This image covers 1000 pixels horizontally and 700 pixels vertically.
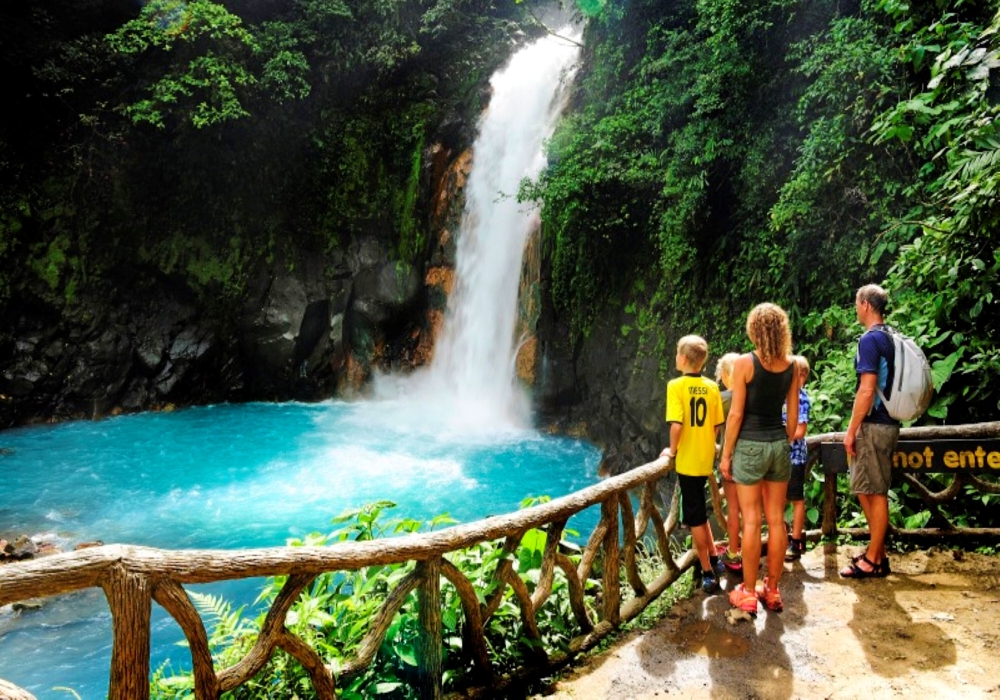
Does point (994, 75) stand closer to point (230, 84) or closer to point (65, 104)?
point (230, 84)

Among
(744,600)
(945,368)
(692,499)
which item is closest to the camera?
(744,600)

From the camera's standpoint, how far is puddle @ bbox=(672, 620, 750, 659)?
331 cm

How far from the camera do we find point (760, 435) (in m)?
3.49

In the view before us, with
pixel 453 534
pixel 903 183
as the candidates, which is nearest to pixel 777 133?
pixel 903 183

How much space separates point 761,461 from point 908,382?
1.06m

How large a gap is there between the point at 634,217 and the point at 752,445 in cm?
734

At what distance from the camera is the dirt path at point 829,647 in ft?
9.86

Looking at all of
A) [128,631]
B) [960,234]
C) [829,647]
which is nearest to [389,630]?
[128,631]

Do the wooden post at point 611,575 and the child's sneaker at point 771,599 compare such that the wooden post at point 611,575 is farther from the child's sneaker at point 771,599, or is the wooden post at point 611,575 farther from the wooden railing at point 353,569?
the child's sneaker at point 771,599

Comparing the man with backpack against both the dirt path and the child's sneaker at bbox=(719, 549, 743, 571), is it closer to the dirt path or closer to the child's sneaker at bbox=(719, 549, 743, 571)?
the dirt path

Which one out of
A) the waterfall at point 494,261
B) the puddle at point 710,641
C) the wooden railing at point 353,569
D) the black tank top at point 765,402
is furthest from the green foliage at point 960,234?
the waterfall at point 494,261

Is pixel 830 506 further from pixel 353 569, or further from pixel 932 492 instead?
pixel 353 569

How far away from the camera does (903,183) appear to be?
21.5 ft

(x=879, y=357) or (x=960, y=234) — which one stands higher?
(x=960, y=234)
